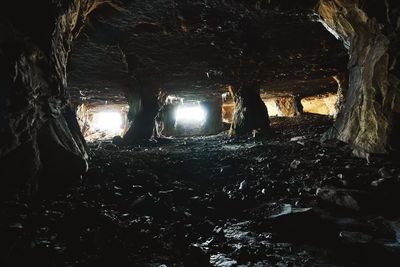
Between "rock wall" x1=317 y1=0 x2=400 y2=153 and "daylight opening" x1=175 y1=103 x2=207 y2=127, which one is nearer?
"rock wall" x1=317 y1=0 x2=400 y2=153

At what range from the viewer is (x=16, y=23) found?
330 cm

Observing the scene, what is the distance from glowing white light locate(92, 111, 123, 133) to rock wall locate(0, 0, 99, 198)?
20909mm

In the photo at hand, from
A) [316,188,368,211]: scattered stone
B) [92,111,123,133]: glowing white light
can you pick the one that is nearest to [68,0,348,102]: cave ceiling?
[316,188,368,211]: scattered stone

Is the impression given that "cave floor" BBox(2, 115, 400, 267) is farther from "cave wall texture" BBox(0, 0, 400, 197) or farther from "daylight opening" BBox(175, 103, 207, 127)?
"daylight opening" BBox(175, 103, 207, 127)

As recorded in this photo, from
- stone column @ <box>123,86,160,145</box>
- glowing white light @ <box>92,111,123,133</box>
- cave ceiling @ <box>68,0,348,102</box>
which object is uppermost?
cave ceiling @ <box>68,0,348,102</box>

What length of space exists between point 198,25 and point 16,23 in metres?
4.17

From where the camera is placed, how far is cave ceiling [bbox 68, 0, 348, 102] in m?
6.12

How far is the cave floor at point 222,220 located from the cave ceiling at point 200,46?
328cm

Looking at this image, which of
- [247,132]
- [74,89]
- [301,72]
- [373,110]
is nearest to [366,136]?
[373,110]

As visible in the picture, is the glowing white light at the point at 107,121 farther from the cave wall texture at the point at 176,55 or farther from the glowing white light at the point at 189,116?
the cave wall texture at the point at 176,55

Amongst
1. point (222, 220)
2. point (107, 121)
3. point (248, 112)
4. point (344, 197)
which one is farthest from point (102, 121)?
point (344, 197)

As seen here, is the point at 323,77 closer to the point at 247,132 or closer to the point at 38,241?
the point at 247,132

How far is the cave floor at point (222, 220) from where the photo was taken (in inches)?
93.6

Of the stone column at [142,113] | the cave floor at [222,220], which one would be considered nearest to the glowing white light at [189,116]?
the stone column at [142,113]
